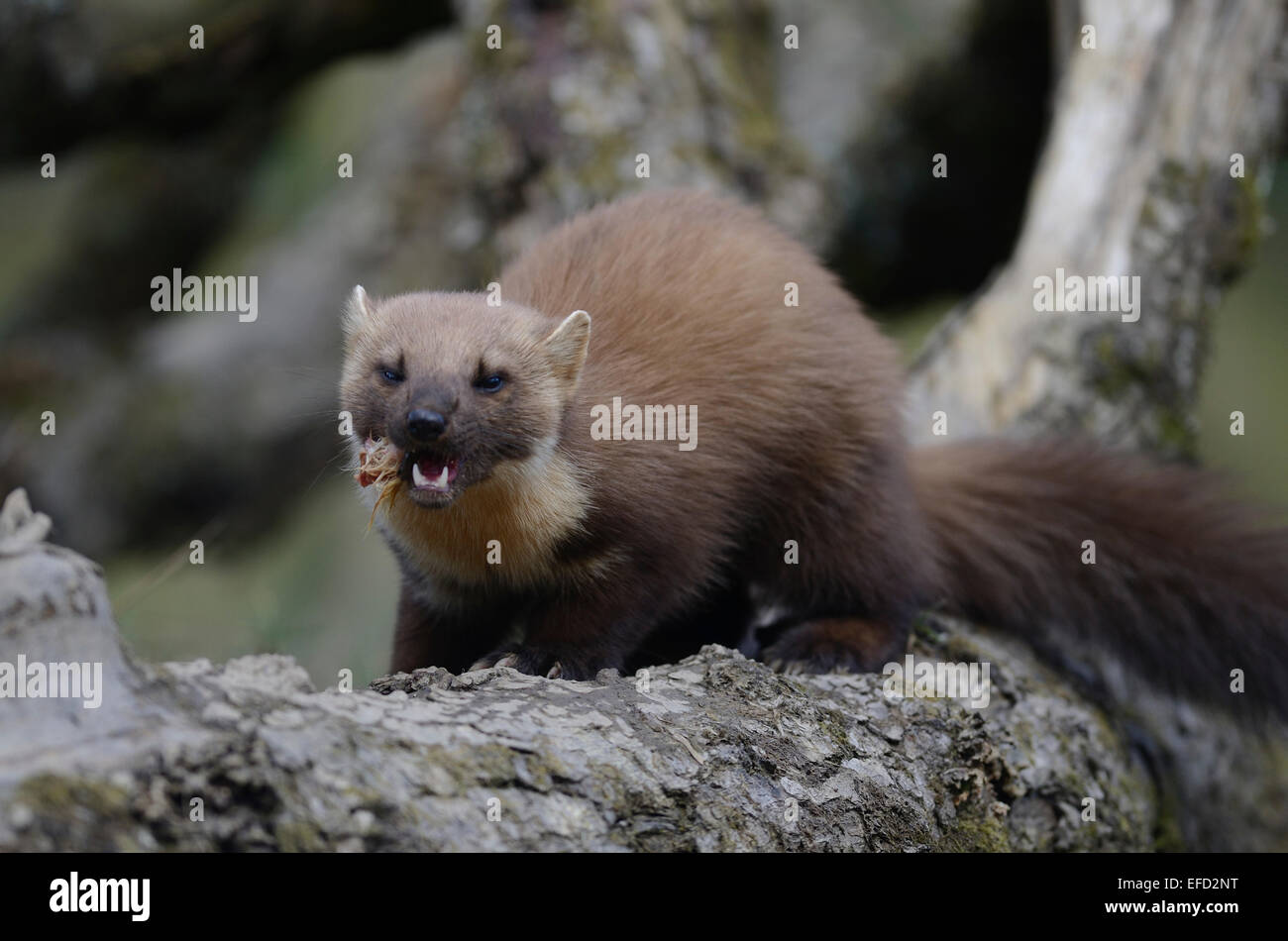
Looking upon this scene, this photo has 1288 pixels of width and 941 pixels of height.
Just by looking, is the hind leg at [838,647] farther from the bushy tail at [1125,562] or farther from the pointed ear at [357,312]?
the pointed ear at [357,312]

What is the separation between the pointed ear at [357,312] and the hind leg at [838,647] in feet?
5.86

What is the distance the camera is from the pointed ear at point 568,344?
12.4 feet

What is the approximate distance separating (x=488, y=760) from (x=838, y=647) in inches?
77.2

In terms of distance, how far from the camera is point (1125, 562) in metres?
4.79

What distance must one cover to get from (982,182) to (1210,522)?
4070mm

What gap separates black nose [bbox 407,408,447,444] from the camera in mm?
3414

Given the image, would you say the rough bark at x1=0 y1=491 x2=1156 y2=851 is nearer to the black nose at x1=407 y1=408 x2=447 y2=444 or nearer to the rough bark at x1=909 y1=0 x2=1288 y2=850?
the black nose at x1=407 y1=408 x2=447 y2=444

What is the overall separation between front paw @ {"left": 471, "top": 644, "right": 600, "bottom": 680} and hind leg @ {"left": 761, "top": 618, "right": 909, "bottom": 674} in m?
0.83

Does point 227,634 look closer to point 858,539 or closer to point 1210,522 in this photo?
point 858,539

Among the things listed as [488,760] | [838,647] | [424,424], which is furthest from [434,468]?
[838,647]

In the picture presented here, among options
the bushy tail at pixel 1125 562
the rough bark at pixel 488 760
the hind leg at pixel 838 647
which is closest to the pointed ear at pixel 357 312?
the rough bark at pixel 488 760

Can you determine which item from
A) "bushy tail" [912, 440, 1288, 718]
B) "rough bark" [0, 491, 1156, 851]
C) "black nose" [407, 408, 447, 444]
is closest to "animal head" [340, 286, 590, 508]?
"black nose" [407, 408, 447, 444]
